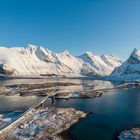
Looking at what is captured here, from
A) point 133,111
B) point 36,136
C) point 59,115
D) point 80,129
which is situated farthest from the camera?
point 133,111

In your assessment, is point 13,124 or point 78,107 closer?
point 13,124

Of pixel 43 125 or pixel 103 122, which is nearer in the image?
pixel 43 125

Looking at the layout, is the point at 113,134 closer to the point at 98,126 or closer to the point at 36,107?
the point at 98,126

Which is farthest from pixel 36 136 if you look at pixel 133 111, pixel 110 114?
pixel 133 111

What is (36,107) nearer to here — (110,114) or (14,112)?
(14,112)

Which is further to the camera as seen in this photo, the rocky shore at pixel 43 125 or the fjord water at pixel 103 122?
the fjord water at pixel 103 122

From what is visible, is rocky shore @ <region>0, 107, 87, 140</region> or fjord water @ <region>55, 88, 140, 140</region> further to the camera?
fjord water @ <region>55, 88, 140, 140</region>

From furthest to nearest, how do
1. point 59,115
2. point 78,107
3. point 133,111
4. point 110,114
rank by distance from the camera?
point 78,107
point 133,111
point 110,114
point 59,115

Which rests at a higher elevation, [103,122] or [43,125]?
[43,125]
